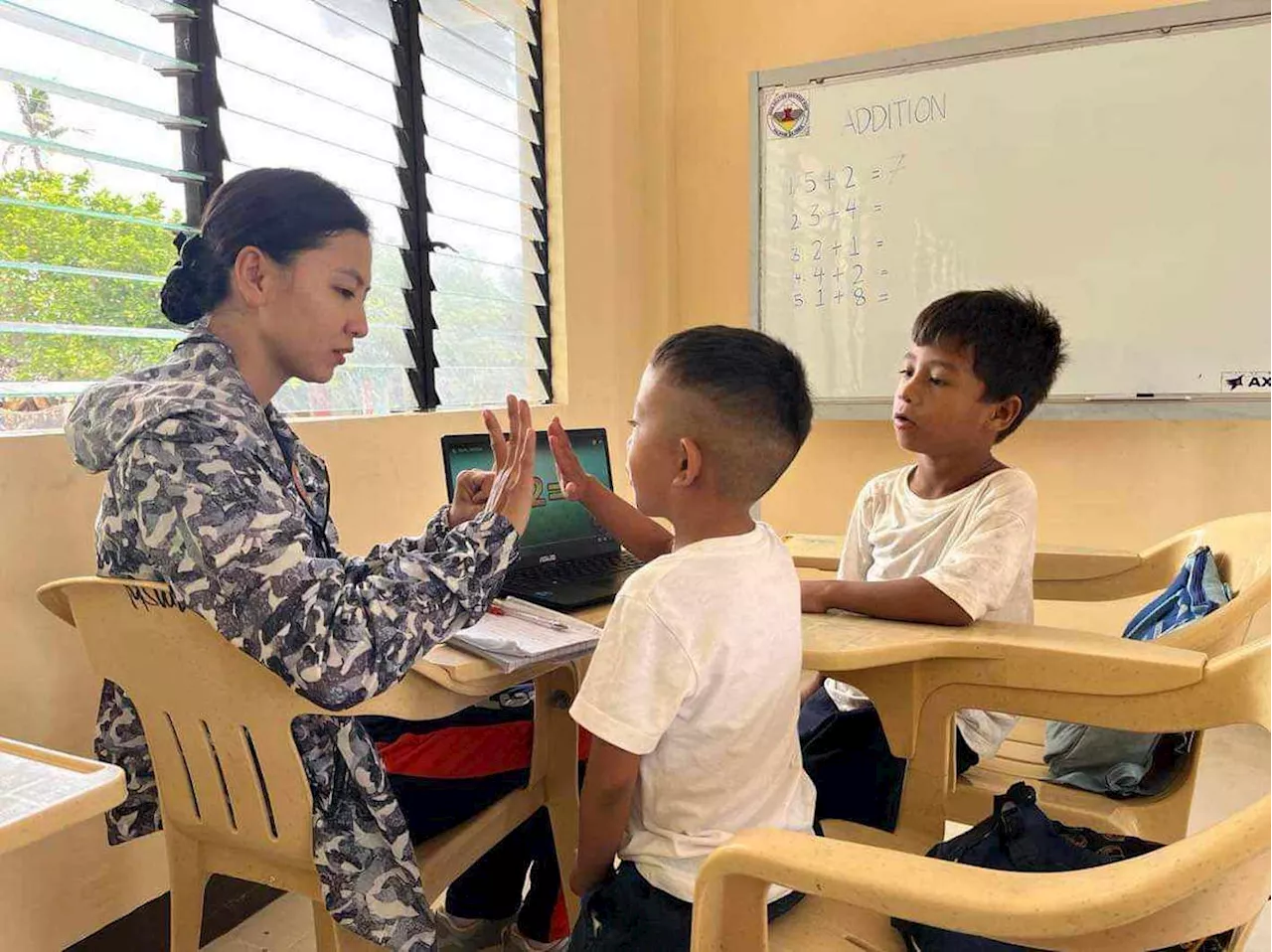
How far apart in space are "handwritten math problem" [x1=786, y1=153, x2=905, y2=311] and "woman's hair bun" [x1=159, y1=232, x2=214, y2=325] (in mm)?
2015

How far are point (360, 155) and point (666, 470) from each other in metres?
1.48

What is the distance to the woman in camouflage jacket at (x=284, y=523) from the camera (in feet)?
3.11

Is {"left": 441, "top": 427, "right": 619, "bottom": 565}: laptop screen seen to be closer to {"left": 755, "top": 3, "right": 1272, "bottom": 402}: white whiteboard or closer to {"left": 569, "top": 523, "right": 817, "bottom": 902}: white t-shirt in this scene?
{"left": 569, "top": 523, "right": 817, "bottom": 902}: white t-shirt

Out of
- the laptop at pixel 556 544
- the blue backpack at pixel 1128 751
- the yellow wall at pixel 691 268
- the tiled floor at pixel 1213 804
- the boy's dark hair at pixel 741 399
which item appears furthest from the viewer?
the yellow wall at pixel 691 268

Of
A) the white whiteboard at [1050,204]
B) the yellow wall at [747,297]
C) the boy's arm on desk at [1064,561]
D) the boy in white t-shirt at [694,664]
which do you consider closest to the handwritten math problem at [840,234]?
the white whiteboard at [1050,204]

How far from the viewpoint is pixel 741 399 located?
96 cm

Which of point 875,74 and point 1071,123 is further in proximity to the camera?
point 875,74

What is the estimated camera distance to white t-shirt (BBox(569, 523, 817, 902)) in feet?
2.81

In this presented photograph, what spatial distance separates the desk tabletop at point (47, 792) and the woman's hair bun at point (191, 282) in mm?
629

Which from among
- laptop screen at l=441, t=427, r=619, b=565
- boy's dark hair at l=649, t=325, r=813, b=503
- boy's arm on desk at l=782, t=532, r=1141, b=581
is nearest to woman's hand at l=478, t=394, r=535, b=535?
boy's dark hair at l=649, t=325, r=813, b=503

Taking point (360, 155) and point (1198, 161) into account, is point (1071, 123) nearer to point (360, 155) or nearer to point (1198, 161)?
point (1198, 161)

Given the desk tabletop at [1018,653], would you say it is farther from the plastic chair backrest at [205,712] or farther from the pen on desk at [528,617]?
the plastic chair backrest at [205,712]

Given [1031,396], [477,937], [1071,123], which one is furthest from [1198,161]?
[477,937]

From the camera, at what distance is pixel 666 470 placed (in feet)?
3.20
